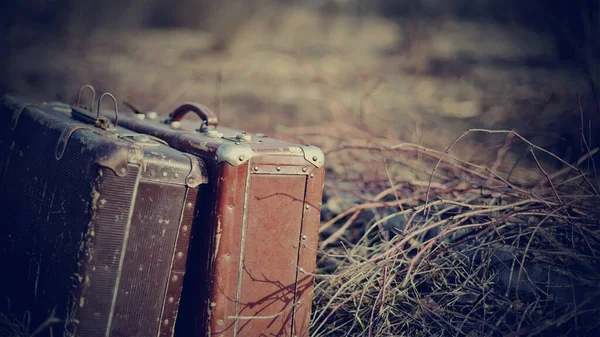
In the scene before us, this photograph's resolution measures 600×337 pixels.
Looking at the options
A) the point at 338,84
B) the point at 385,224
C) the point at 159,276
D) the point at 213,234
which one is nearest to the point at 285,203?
the point at 213,234

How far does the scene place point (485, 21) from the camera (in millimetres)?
9961

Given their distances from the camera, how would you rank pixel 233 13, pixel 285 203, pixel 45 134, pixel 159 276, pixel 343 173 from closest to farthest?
pixel 159 276 < pixel 285 203 < pixel 45 134 < pixel 343 173 < pixel 233 13

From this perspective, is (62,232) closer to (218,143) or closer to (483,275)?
(218,143)

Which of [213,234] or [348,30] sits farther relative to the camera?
[348,30]

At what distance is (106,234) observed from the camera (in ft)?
5.92

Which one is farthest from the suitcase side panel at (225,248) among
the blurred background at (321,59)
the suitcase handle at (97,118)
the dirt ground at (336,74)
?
the dirt ground at (336,74)

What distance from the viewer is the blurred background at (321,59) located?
545 cm

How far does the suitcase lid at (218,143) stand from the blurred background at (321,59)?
1.30 m

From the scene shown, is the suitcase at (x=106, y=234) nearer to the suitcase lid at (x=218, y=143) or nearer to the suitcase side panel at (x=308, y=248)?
the suitcase lid at (x=218, y=143)

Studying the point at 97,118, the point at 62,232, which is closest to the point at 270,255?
the point at 62,232

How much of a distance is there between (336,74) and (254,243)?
610cm

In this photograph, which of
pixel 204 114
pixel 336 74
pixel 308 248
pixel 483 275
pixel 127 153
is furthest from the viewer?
pixel 336 74

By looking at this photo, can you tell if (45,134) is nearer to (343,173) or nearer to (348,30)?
(343,173)

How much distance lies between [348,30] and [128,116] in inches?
301
